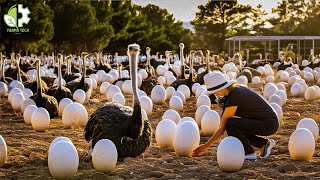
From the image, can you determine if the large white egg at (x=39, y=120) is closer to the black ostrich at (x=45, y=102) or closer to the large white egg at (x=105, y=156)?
the black ostrich at (x=45, y=102)

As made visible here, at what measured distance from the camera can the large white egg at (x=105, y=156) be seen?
7.84 m

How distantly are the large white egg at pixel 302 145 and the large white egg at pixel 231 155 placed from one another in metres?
1.09

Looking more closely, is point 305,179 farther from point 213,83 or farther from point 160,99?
point 160,99

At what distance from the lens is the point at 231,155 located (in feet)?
25.7

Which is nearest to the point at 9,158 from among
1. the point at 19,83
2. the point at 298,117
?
the point at 298,117

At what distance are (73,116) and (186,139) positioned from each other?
4.01 metres

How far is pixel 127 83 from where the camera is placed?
20.2m

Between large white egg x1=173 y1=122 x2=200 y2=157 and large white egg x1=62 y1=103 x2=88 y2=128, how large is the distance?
3.71m

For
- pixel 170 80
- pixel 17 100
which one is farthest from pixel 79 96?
pixel 170 80

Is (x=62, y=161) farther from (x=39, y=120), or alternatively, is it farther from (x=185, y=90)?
(x=185, y=90)

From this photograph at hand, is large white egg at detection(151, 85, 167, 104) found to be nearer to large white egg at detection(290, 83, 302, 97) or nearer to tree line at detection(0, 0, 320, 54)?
large white egg at detection(290, 83, 302, 97)

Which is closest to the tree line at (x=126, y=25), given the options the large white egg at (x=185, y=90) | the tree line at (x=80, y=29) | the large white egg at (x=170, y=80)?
the tree line at (x=80, y=29)

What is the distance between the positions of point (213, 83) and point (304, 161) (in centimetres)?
183

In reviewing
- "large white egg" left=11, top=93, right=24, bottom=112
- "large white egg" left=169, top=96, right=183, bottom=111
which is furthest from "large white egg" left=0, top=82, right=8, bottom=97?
"large white egg" left=169, top=96, right=183, bottom=111
